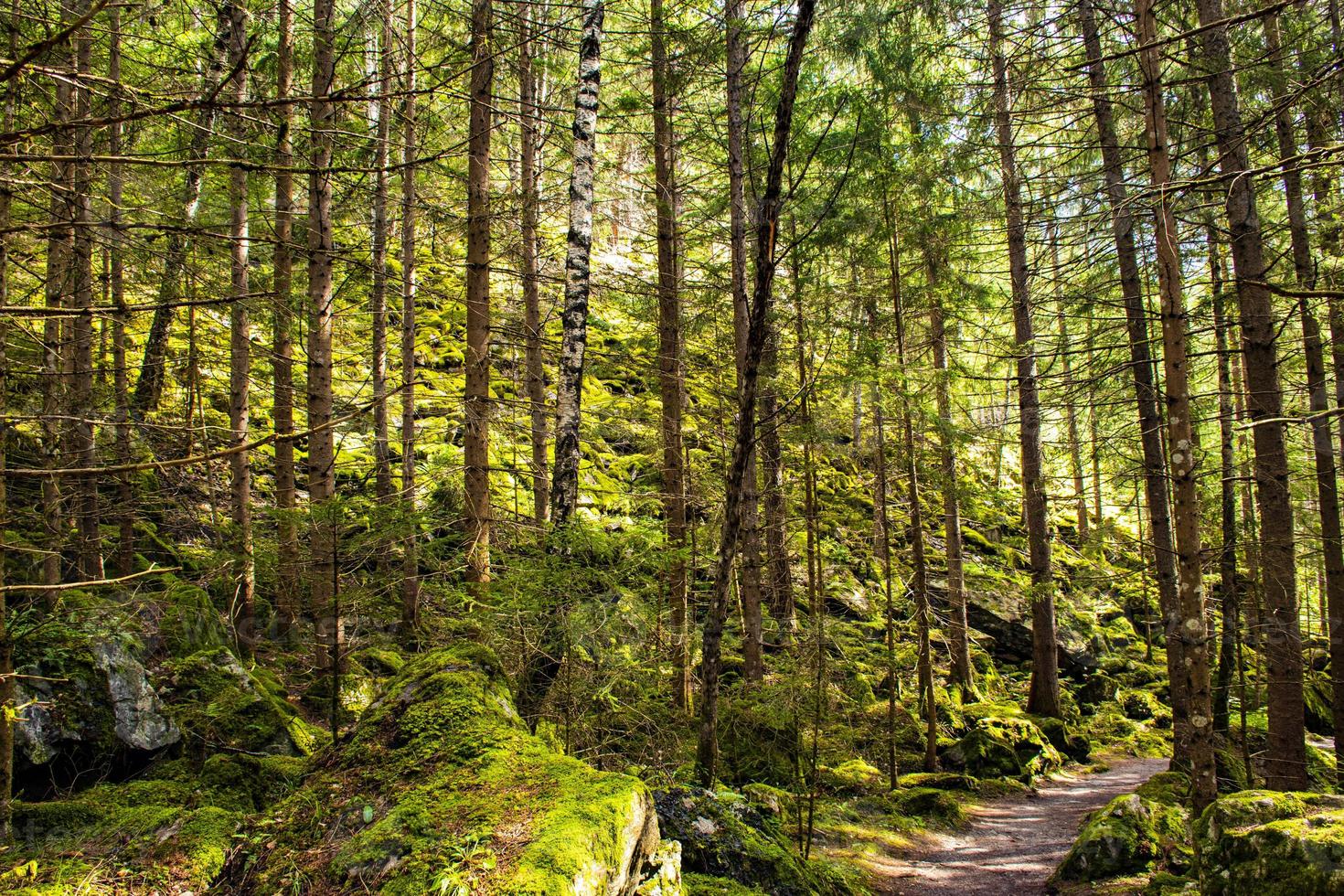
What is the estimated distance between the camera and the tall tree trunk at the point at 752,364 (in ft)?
13.2

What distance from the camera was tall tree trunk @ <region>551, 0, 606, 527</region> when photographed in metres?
7.18

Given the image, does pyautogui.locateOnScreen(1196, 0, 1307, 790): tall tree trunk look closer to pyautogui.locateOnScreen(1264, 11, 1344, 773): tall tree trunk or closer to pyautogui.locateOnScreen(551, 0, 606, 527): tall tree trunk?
pyautogui.locateOnScreen(1264, 11, 1344, 773): tall tree trunk

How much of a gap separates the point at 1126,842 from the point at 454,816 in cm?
687

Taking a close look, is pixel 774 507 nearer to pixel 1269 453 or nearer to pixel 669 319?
pixel 669 319

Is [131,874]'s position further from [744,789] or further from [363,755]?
[744,789]

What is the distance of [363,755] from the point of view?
3551 millimetres

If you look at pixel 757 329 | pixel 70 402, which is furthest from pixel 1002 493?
pixel 70 402

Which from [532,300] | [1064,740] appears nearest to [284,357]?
[532,300]

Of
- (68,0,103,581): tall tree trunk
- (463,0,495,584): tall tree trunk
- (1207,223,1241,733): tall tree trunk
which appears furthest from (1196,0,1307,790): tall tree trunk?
(68,0,103,581): tall tree trunk

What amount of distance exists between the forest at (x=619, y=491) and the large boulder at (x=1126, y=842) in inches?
1.8

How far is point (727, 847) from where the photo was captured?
A: 4109 millimetres

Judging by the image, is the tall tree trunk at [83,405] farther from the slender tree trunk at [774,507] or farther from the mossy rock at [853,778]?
the mossy rock at [853,778]

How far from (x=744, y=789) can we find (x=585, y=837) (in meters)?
4.60

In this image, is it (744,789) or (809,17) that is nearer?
(809,17)
